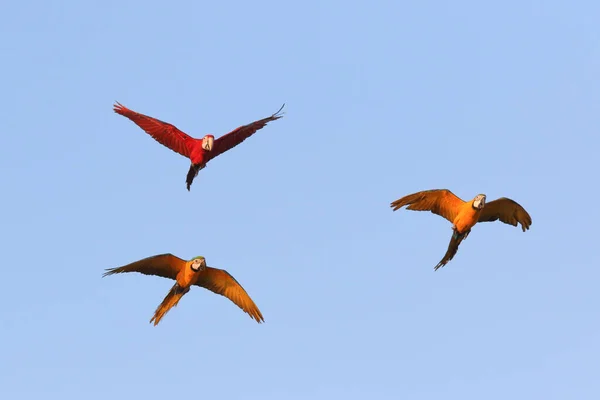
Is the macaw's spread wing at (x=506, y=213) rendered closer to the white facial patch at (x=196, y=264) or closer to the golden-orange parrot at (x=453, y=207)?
the golden-orange parrot at (x=453, y=207)

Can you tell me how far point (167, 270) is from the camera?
32.2 meters

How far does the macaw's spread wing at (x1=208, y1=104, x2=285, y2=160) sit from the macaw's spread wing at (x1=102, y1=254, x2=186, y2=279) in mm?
4443

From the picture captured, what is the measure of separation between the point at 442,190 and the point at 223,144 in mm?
7656

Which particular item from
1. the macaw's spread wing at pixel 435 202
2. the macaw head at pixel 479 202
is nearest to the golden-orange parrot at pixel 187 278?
the macaw's spread wing at pixel 435 202

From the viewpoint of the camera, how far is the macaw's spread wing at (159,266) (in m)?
31.4

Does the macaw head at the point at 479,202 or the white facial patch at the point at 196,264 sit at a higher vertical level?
the macaw head at the point at 479,202

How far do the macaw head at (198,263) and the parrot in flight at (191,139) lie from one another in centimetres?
342

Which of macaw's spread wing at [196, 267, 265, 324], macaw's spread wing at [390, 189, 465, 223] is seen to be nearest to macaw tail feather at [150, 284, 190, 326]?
macaw's spread wing at [196, 267, 265, 324]

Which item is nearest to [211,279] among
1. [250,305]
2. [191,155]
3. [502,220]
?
[250,305]

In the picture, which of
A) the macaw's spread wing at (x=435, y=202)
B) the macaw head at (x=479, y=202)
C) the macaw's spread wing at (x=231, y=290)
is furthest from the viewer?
the macaw's spread wing at (x=231, y=290)

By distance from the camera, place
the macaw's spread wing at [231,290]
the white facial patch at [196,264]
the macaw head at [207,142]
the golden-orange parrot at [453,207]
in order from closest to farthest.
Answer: the white facial patch at [196,264] → the golden-orange parrot at [453,207] → the macaw's spread wing at [231,290] → the macaw head at [207,142]

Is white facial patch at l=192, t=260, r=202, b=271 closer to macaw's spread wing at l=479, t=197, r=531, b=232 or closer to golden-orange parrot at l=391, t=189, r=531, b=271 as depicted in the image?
golden-orange parrot at l=391, t=189, r=531, b=271

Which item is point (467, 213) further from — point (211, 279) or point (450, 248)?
point (211, 279)

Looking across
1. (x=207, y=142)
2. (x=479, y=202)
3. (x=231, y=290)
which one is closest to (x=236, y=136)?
(x=207, y=142)
